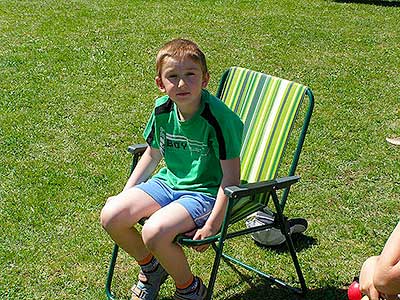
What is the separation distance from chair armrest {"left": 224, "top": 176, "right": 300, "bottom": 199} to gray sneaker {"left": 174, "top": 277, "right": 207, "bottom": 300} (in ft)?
1.67

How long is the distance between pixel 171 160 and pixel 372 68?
5163mm

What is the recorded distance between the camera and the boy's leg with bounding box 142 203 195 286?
303cm

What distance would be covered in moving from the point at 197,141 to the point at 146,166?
39cm

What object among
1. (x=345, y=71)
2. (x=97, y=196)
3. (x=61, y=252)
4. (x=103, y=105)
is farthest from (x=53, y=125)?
(x=345, y=71)

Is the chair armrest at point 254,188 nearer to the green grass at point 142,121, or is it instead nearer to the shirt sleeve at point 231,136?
the shirt sleeve at point 231,136

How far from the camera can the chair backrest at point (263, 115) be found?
3.65 m

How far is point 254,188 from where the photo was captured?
3.09m

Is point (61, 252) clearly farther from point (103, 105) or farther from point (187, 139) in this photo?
point (103, 105)

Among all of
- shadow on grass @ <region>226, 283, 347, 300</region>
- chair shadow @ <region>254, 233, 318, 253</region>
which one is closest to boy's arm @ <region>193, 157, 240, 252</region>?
shadow on grass @ <region>226, 283, 347, 300</region>

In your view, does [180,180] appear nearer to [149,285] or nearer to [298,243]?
[149,285]

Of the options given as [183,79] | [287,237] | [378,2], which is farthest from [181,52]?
[378,2]

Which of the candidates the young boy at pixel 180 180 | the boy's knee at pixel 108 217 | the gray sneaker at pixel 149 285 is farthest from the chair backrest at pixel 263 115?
the boy's knee at pixel 108 217

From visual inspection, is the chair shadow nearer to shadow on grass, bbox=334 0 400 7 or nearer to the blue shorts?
the blue shorts

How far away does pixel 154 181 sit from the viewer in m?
3.46
